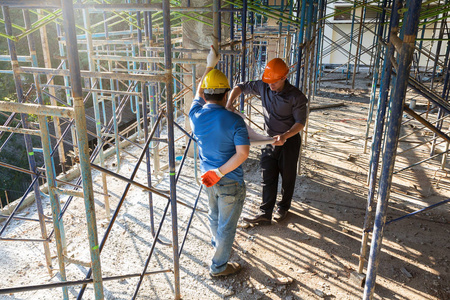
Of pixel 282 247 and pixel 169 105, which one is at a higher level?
pixel 169 105

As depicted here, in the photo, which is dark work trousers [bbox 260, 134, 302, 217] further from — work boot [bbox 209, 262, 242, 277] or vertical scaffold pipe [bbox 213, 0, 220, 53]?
vertical scaffold pipe [bbox 213, 0, 220, 53]

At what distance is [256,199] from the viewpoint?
17.5 feet

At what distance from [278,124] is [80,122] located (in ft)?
9.95

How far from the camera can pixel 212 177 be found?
3029 mm

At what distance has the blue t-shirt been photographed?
2928 millimetres

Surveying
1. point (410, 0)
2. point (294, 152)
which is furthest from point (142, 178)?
point (410, 0)

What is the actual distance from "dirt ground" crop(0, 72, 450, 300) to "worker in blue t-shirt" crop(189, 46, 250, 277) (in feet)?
1.73

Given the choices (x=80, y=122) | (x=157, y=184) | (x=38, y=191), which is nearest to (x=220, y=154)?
(x=80, y=122)

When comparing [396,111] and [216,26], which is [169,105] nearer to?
[396,111]

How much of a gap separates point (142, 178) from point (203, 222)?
200 centimetres

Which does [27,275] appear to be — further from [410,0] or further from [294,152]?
[410,0]

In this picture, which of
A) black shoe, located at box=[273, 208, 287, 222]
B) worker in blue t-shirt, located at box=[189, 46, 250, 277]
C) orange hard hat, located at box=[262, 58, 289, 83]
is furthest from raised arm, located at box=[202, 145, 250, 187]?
black shoe, located at box=[273, 208, 287, 222]

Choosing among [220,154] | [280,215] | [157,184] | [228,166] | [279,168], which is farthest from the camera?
[157,184]

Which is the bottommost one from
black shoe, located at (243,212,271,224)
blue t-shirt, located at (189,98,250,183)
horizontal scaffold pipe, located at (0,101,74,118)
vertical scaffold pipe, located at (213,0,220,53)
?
black shoe, located at (243,212,271,224)
